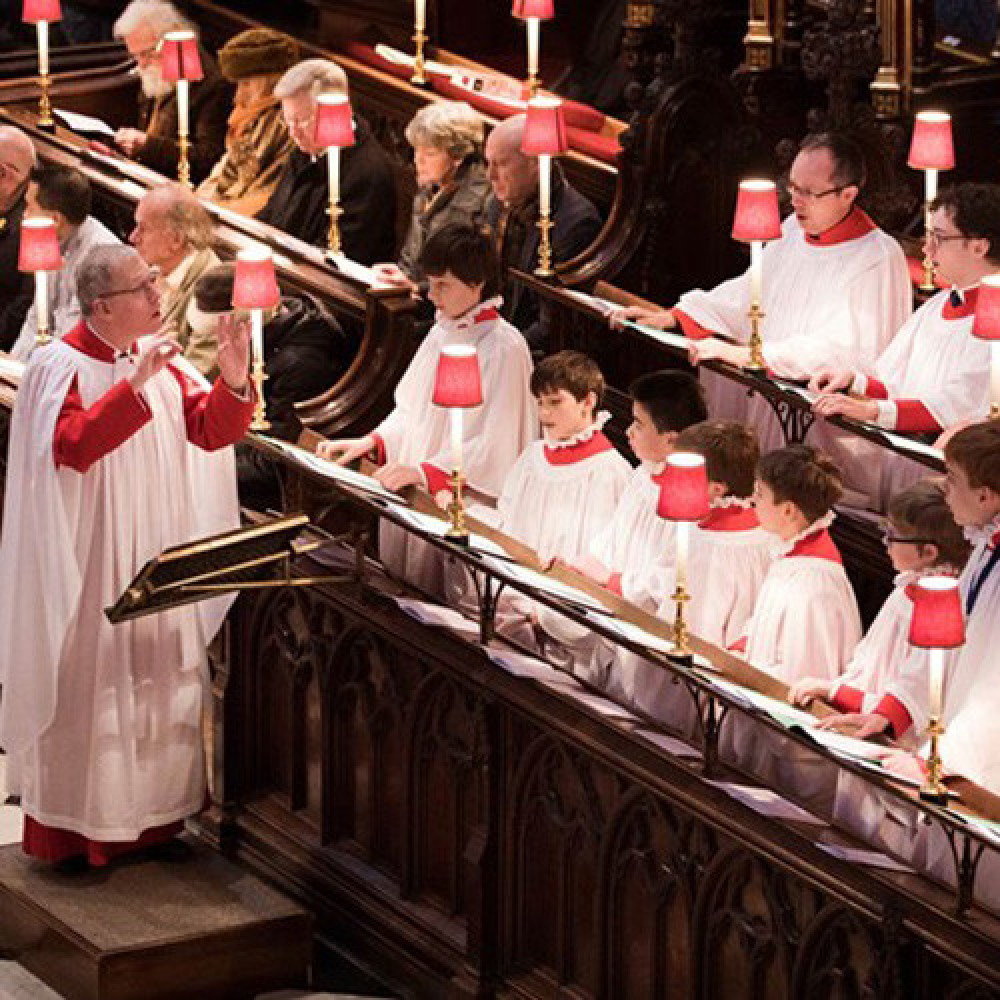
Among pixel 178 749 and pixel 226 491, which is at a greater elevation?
pixel 226 491

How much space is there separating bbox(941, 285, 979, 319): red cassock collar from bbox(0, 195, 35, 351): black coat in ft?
12.7

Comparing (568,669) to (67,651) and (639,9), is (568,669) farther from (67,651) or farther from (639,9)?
(639,9)

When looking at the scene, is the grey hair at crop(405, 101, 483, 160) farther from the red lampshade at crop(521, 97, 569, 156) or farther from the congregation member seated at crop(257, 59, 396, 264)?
the red lampshade at crop(521, 97, 569, 156)

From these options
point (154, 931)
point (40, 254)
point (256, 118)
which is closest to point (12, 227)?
point (256, 118)

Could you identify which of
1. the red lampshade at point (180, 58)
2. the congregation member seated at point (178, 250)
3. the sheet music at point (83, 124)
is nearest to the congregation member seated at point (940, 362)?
the congregation member seated at point (178, 250)

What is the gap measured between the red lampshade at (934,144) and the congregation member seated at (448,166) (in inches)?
66.2

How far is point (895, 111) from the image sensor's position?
1118cm

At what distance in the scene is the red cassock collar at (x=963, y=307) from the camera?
912 centimetres

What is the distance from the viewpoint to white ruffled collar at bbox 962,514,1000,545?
7.41 metres

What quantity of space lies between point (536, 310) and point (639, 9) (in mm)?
1591

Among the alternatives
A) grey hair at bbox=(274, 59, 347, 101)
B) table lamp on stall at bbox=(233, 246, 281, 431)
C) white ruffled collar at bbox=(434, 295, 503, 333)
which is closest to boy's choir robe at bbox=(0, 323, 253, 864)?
table lamp on stall at bbox=(233, 246, 281, 431)

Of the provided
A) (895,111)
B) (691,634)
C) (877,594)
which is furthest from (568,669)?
(895,111)

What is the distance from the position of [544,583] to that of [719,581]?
0.52 meters

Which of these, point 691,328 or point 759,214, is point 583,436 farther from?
point 691,328
